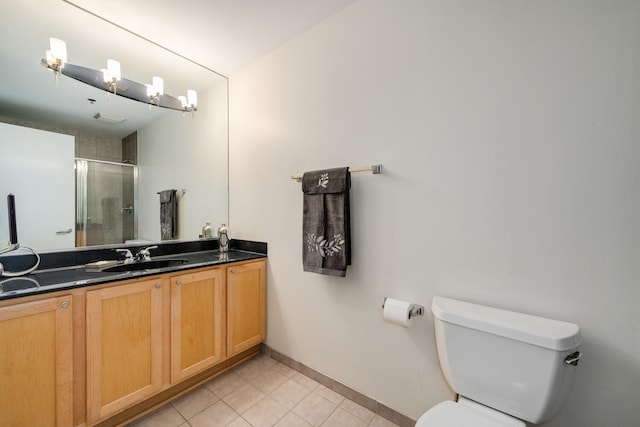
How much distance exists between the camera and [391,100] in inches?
53.9

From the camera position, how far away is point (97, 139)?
170cm

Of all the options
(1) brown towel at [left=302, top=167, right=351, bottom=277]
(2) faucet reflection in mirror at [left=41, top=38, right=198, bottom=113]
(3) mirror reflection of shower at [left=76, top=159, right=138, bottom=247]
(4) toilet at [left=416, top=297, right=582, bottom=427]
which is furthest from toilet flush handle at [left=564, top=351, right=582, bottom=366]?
(2) faucet reflection in mirror at [left=41, top=38, right=198, bottom=113]

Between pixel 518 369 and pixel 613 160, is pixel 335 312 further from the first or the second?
pixel 613 160

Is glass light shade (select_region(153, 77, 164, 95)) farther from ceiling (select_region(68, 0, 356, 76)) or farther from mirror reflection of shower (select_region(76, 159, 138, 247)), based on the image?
mirror reflection of shower (select_region(76, 159, 138, 247))

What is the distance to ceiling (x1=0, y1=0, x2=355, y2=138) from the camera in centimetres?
141

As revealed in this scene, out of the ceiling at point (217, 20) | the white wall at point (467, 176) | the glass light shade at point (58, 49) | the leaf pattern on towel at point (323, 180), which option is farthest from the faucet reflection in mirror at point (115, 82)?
the leaf pattern on towel at point (323, 180)

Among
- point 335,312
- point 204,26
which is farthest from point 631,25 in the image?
point 204,26

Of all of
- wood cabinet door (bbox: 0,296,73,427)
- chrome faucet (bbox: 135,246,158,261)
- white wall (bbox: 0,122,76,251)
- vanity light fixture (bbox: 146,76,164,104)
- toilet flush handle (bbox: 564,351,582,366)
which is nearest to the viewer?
toilet flush handle (bbox: 564,351,582,366)

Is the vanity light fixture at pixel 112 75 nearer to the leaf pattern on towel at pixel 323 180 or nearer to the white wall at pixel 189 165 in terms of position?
the white wall at pixel 189 165

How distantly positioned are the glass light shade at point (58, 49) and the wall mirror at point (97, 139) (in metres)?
0.03

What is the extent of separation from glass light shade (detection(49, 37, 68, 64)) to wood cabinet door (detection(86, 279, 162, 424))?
1.47 m

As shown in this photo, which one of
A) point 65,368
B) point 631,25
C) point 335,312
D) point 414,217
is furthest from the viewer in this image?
point 335,312

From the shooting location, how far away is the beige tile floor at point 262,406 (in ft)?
4.53

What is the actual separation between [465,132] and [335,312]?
50.0 inches
